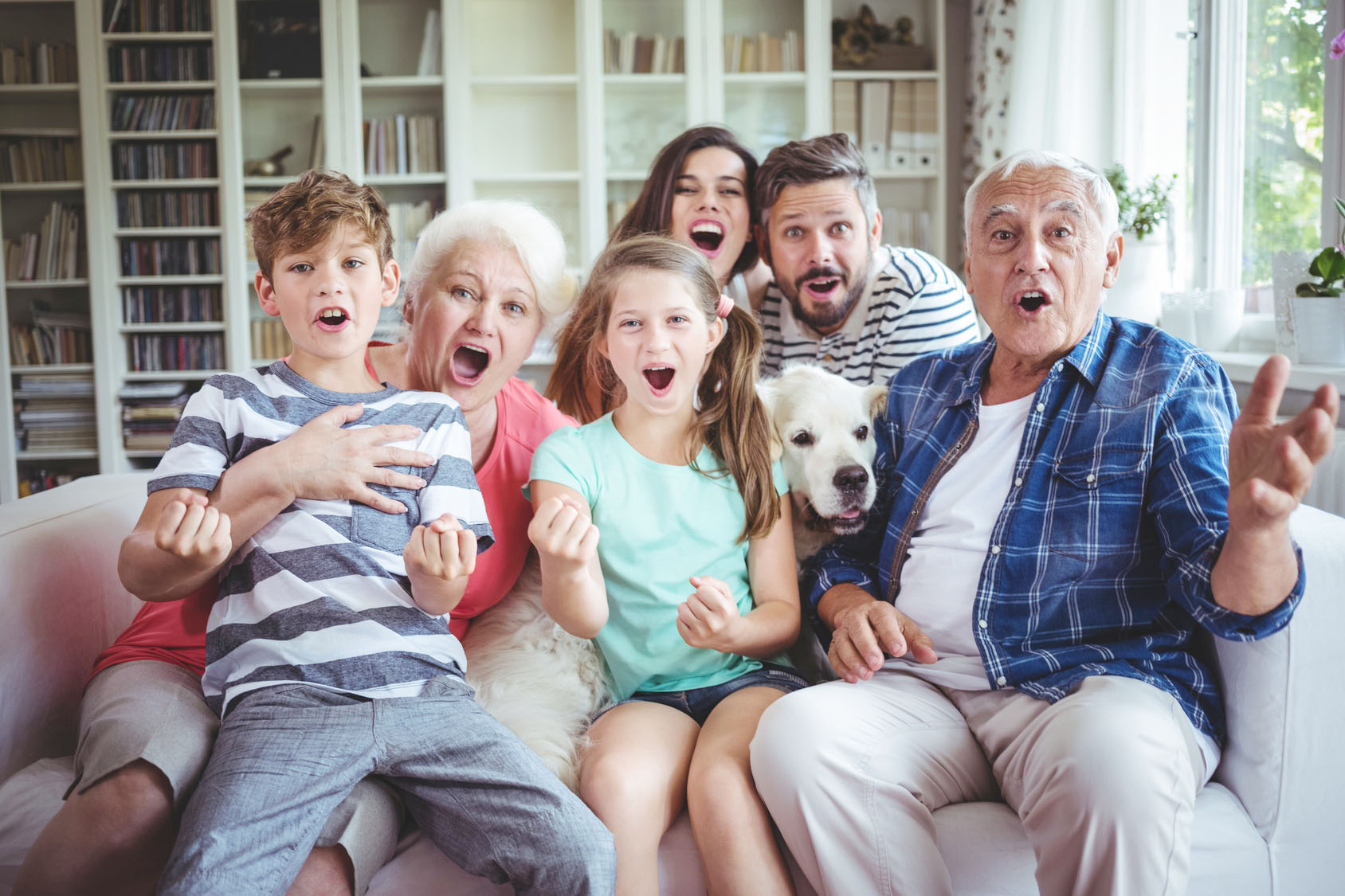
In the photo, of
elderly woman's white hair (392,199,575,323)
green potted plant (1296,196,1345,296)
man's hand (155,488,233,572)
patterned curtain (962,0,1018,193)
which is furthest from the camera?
patterned curtain (962,0,1018,193)

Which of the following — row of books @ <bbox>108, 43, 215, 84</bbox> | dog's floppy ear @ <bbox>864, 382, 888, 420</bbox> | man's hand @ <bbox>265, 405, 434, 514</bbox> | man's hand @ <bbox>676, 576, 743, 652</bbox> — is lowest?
man's hand @ <bbox>676, 576, 743, 652</bbox>

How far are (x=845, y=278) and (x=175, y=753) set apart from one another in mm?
1350

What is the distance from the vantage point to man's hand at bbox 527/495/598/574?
1.05 metres

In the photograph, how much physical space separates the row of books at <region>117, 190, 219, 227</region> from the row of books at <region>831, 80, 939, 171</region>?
9.12 ft

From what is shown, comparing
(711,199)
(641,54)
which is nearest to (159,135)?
(641,54)

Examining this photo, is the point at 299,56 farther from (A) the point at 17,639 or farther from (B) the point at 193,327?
(A) the point at 17,639

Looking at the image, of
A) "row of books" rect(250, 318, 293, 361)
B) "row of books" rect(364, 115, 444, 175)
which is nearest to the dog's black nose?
"row of books" rect(364, 115, 444, 175)

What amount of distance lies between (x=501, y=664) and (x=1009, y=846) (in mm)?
659

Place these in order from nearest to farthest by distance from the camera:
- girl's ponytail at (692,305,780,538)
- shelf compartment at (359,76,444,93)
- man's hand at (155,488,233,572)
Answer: man's hand at (155,488,233,572) → girl's ponytail at (692,305,780,538) → shelf compartment at (359,76,444,93)

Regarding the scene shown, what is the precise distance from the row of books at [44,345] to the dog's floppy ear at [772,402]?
12.5 ft

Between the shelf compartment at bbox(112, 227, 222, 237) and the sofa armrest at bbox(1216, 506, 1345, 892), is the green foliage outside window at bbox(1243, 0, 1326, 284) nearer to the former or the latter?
the sofa armrest at bbox(1216, 506, 1345, 892)

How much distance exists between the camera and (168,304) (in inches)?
161

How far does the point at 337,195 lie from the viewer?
1208mm

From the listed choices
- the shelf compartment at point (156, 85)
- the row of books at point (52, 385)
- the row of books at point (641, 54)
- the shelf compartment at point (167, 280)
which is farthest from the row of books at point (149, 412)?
the row of books at point (641, 54)
